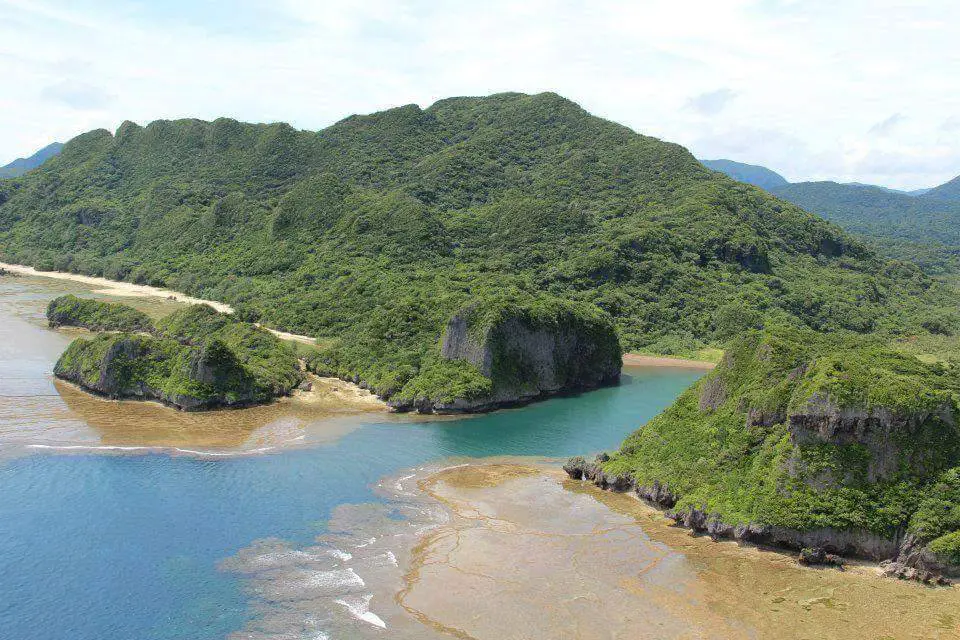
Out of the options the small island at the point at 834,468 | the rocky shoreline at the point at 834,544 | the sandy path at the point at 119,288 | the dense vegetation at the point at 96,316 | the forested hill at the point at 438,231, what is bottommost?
the rocky shoreline at the point at 834,544

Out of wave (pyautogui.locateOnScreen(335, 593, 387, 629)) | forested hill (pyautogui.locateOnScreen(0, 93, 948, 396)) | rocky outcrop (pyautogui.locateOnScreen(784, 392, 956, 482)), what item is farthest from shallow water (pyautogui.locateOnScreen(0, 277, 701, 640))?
rocky outcrop (pyautogui.locateOnScreen(784, 392, 956, 482))

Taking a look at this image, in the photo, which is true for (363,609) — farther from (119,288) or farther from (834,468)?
(119,288)

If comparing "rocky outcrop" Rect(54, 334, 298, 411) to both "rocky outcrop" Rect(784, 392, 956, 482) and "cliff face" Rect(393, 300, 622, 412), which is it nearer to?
"cliff face" Rect(393, 300, 622, 412)

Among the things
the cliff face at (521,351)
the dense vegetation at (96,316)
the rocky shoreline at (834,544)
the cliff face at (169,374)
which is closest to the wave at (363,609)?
the rocky shoreline at (834,544)

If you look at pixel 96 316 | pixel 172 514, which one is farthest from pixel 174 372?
pixel 96 316

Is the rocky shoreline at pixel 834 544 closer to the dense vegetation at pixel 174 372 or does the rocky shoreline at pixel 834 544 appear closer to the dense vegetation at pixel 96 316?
the dense vegetation at pixel 174 372

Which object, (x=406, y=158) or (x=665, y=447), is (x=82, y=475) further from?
(x=406, y=158)

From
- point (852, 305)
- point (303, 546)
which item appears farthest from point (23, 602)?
point (852, 305)
